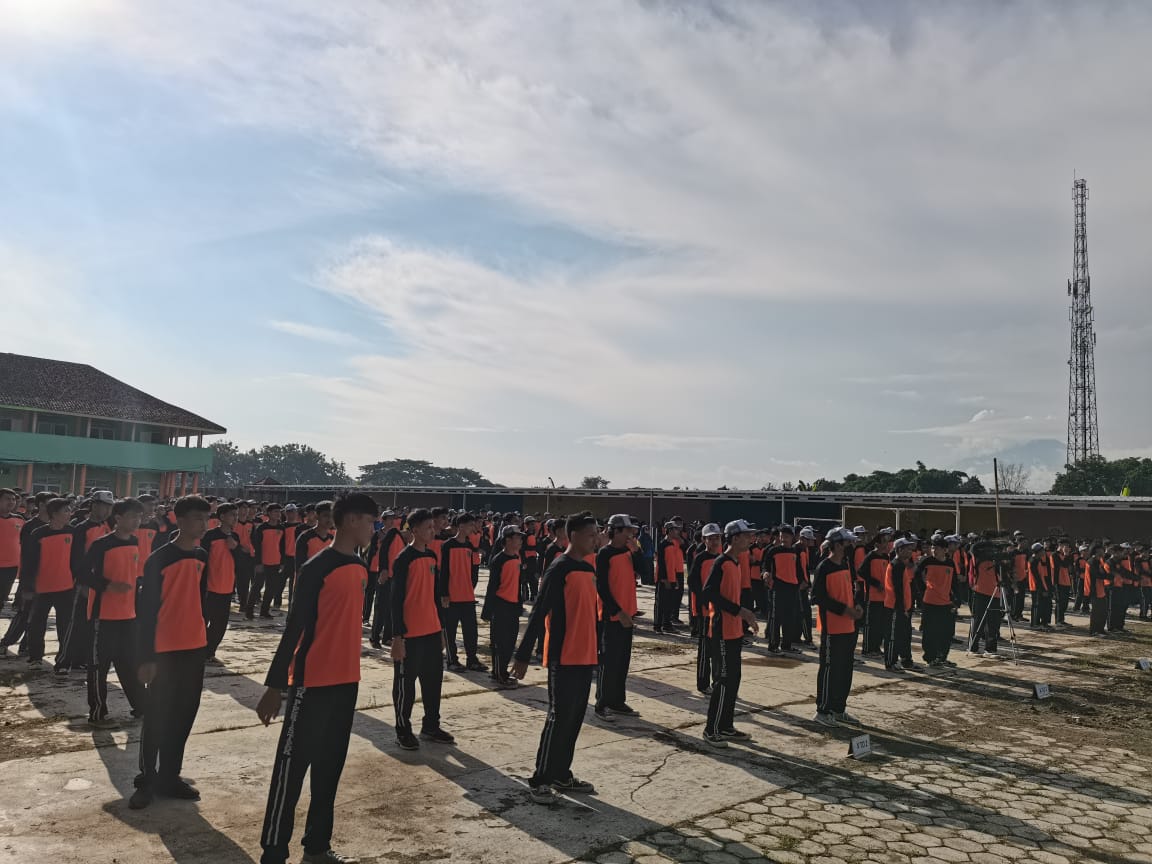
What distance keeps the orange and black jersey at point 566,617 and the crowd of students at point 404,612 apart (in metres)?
0.01

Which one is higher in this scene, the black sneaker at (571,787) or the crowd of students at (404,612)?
the crowd of students at (404,612)

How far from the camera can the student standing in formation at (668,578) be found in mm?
13789

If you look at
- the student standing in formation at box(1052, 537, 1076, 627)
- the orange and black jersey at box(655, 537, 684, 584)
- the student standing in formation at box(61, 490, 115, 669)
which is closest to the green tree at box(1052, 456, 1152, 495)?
the student standing in formation at box(1052, 537, 1076, 627)

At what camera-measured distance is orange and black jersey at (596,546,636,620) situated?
319 inches

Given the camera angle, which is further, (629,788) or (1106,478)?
(1106,478)

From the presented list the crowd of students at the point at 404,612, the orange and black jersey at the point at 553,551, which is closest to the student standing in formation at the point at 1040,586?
the crowd of students at the point at 404,612

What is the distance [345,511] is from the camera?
4.61 metres

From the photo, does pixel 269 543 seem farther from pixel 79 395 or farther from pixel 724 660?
pixel 79 395

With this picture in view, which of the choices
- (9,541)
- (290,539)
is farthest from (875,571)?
(9,541)

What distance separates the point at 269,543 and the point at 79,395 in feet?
101

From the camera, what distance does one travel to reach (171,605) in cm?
542

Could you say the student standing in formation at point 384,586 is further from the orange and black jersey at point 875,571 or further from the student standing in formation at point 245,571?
the orange and black jersey at point 875,571

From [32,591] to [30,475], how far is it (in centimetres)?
2978

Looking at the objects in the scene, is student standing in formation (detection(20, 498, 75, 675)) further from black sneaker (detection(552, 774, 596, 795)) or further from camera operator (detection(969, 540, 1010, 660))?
camera operator (detection(969, 540, 1010, 660))
